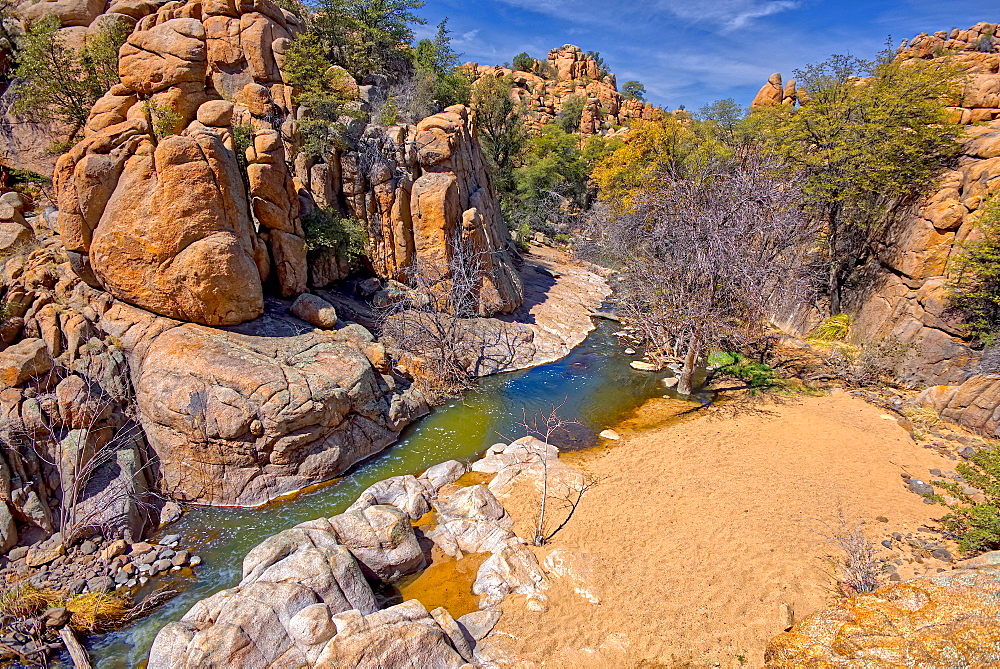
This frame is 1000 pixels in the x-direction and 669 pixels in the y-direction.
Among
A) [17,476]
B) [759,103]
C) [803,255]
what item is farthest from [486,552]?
[759,103]

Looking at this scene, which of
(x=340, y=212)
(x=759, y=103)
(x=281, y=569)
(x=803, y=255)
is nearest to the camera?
(x=281, y=569)

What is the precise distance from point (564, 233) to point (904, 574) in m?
31.3

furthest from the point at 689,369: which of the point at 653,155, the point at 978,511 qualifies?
the point at 653,155

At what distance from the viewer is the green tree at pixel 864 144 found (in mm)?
15680

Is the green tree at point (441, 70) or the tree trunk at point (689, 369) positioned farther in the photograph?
the green tree at point (441, 70)

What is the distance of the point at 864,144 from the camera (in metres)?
16.9

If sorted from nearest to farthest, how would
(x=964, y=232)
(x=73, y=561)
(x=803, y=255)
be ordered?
(x=73, y=561)
(x=964, y=232)
(x=803, y=255)

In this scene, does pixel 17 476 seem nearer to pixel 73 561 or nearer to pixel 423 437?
pixel 73 561

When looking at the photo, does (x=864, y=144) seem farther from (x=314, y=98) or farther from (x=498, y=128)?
(x=498, y=128)

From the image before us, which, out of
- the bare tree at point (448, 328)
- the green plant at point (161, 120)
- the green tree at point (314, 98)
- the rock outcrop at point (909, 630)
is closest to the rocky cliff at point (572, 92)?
the green tree at point (314, 98)

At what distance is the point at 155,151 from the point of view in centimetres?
1109

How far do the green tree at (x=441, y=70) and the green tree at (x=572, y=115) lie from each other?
21.9m

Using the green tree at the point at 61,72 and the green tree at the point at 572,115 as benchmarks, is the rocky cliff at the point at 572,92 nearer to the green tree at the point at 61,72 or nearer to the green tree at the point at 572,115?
the green tree at the point at 572,115

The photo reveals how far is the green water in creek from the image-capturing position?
25.5 feet
